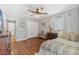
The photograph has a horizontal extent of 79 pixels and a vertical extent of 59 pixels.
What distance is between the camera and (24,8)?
5.34 ft

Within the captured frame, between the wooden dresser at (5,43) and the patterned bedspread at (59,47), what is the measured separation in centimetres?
47

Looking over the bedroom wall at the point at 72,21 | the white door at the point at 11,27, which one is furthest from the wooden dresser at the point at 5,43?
the bedroom wall at the point at 72,21

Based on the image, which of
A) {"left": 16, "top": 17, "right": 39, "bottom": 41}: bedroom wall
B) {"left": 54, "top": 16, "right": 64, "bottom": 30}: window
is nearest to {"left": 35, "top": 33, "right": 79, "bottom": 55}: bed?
{"left": 54, "top": 16, "right": 64, "bottom": 30}: window

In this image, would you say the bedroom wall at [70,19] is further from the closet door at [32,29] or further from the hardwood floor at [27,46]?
the hardwood floor at [27,46]

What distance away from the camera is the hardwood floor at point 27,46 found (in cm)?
164

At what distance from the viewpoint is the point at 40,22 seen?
1.68 metres

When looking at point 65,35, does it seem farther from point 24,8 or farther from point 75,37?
point 24,8

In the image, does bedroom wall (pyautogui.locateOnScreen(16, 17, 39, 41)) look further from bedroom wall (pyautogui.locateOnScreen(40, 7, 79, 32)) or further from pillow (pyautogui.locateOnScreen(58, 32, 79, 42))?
pillow (pyautogui.locateOnScreen(58, 32, 79, 42))

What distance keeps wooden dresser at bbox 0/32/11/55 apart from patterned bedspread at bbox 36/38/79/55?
0.47 meters
